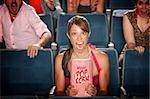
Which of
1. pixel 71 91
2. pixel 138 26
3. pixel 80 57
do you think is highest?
pixel 138 26

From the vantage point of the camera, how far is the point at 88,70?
181 centimetres

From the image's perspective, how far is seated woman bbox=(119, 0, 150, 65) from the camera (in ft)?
7.60

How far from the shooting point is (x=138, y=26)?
2.32 metres

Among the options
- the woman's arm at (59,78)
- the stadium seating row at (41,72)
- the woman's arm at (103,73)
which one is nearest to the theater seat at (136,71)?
the stadium seating row at (41,72)

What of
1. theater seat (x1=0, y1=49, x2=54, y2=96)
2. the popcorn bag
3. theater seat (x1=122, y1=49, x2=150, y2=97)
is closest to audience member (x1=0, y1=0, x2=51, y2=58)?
theater seat (x1=0, y1=49, x2=54, y2=96)

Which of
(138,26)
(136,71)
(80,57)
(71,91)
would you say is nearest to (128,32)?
(138,26)

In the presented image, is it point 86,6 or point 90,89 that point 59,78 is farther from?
point 86,6

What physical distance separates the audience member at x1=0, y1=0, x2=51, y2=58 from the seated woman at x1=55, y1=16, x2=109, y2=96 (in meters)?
0.40

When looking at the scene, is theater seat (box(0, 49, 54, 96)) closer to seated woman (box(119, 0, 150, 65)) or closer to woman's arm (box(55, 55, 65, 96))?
woman's arm (box(55, 55, 65, 96))

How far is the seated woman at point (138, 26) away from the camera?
7.60ft

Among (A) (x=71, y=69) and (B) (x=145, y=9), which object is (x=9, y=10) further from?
(B) (x=145, y=9)

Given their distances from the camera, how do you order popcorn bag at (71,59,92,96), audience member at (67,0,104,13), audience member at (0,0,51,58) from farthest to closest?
audience member at (67,0,104,13), audience member at (0,0,51,58), popcorn bag at (71,59,92,96)

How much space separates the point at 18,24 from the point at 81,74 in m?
0.68

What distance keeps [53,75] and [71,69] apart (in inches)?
4.3
